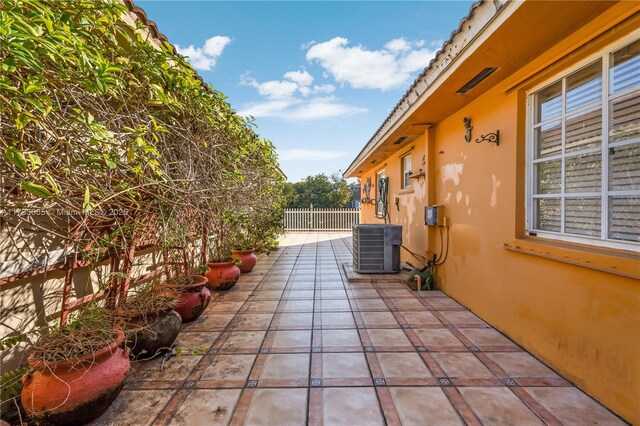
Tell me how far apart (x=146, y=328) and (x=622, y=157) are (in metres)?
3.89

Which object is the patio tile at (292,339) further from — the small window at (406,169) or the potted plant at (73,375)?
the small window at (406,169)

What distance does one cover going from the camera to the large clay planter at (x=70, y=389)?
5.53 ft

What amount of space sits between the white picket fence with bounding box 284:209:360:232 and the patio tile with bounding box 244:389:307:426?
43.8ft

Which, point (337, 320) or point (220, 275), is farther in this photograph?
point (220, 275)

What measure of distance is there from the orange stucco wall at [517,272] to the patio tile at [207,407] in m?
2.56

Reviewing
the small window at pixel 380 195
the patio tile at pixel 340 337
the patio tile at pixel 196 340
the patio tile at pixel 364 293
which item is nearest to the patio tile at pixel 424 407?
the patio tile at pixel 340 337

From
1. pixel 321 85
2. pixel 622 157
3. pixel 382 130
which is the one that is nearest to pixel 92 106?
pixel 622 157

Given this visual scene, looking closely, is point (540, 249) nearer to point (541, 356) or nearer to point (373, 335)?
point (541, 356)

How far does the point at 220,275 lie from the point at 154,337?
2.06 m

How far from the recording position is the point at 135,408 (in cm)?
196

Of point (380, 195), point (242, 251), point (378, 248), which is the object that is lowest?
point (242, 251)

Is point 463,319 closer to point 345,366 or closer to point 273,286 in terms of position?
point 345,366

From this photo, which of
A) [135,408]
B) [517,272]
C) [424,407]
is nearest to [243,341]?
[135,408]

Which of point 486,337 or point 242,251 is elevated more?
point 242,251
